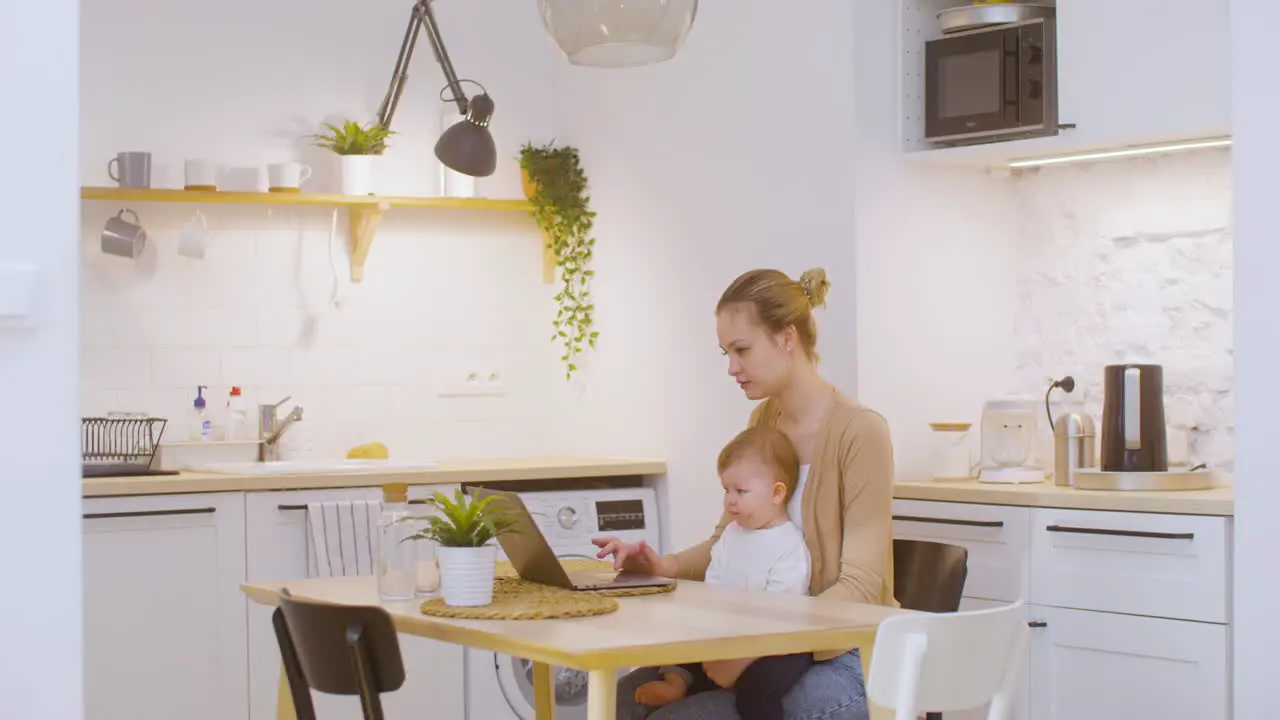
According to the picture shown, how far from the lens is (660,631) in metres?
2.30

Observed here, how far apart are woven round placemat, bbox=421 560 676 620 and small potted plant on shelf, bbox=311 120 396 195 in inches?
88.6

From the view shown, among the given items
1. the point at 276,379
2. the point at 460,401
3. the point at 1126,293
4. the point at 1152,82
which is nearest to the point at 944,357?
the point at 1126,293

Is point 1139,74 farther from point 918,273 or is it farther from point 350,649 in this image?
point 350,649

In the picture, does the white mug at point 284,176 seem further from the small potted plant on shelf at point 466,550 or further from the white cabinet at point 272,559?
the small potted plant on shelf at point 466,550

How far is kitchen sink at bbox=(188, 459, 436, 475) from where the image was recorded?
4418 millimetres

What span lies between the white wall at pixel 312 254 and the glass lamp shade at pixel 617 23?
2277 mm

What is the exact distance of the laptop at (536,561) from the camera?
2.74m

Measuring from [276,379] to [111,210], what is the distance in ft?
2.31

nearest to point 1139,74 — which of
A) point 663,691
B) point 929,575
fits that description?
point 929,575

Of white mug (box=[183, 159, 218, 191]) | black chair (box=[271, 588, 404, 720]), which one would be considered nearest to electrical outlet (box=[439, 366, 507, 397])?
white mug (box=[183, 159, 218, 191])

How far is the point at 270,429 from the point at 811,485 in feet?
7.54

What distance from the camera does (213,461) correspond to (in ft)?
15.1

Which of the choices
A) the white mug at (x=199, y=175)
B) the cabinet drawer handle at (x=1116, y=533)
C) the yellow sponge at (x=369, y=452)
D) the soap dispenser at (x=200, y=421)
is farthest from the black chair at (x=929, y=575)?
the white mug at (x=199, y=175)

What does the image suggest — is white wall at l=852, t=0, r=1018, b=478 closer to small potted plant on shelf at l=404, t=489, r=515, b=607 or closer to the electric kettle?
the electric kettle
